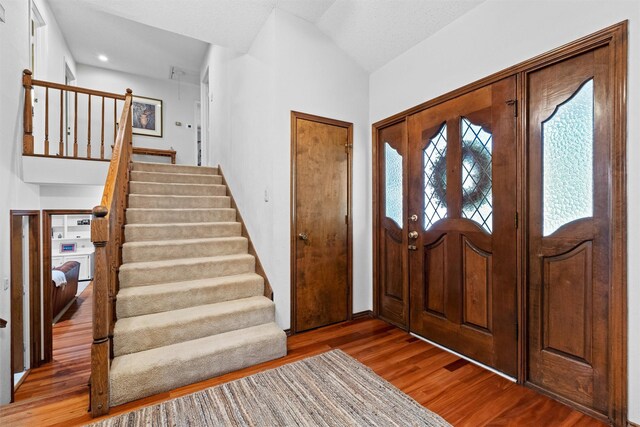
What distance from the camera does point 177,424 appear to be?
1.61 meters

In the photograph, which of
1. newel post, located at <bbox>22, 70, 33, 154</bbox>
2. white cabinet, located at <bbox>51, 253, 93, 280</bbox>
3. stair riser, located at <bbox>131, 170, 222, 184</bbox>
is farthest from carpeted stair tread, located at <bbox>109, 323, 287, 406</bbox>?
white cabinet, located at <bbox>51, 253, 93, 280</bbox>

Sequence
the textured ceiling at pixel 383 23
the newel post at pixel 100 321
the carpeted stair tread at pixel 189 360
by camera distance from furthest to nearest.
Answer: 1. the textured ceiling at pixel 383 23
2. the carpeted stair tread at pixel 189 360
3. the newel post at pixel 100 321

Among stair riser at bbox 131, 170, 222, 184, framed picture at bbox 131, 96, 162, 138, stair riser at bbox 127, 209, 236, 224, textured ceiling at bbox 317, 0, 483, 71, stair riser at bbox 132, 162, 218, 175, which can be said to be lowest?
stair riser at bbox 127, 209, 236, 224

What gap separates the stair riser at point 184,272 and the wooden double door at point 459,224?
1.58 metres

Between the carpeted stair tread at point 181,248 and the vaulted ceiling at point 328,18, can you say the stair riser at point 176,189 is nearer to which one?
the carpeted stair tread at point 181,248

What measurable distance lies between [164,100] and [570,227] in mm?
7490

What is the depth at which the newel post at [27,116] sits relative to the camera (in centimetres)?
312

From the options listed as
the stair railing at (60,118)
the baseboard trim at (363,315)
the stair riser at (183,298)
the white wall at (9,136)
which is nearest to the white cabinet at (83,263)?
the stair railing at (60,118)

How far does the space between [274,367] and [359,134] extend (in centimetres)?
242

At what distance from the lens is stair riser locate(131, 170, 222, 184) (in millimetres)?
3818

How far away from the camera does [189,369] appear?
2.02 metres

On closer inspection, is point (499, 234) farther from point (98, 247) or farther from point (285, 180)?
point (98, 247)

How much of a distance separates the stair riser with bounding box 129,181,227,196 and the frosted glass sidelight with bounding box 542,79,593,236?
12.0 feet

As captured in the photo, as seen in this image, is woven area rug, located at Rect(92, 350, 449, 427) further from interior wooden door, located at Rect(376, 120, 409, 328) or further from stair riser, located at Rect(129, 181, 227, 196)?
stair riser, located at Rect(129, 181, 227, 196)
